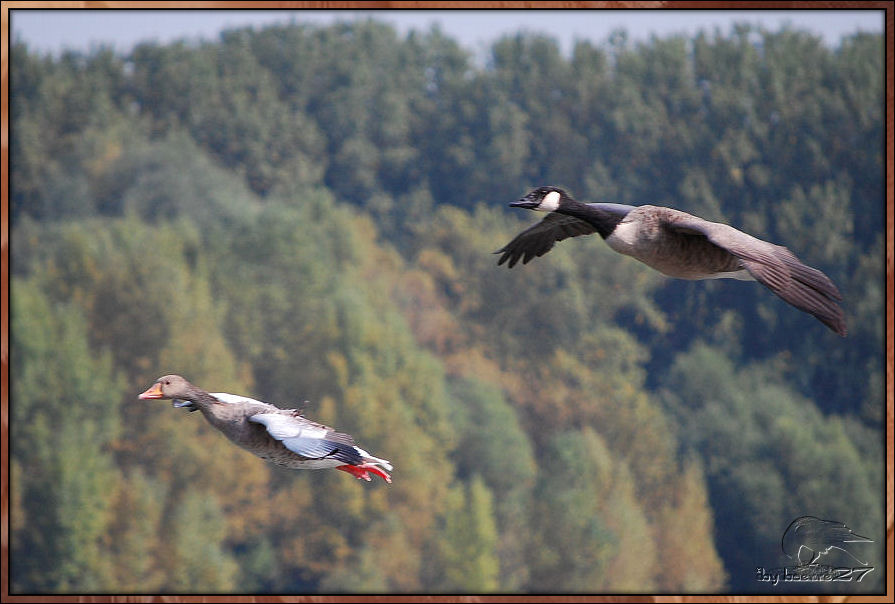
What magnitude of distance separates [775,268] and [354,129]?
56864mm

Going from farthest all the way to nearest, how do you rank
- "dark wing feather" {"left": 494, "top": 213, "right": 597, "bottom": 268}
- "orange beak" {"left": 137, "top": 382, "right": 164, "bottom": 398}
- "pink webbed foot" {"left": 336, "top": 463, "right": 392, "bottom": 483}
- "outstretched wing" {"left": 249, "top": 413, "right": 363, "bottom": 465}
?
"dark wing feather" {"left": 494, "top": 213, "right": 597, "bottom": 268}, "pink webbed foot" {"left": 336, "top": 463, "right": 392, "bottom": 483}, "orange beak" {"left": 137, "top": 382, "right": 164, "bottom": 398}, "outstretched wing" {"left": 249, "top": 413, "right": 363, "bottom": 465}

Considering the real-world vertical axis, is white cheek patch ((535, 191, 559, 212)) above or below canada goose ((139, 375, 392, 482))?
above

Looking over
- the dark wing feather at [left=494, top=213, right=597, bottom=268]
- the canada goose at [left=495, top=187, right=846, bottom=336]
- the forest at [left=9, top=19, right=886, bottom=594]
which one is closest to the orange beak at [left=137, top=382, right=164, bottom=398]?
the canada goose at [left=495, top=187, right=846, bottom=336]

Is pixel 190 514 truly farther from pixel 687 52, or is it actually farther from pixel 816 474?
pixel 687 52

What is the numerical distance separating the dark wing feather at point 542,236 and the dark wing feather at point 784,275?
5.62ft

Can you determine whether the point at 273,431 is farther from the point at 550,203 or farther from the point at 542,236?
the point at 542,236

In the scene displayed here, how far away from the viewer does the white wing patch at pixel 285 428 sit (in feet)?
23.6

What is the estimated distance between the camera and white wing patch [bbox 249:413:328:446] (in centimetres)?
721

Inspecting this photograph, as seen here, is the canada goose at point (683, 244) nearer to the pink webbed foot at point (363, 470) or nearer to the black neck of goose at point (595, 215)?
the black neck of goose at point (595, 215)

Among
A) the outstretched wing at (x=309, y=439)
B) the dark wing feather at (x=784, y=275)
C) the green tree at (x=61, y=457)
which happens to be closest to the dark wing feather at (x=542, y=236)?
the dark wing feather at (x=784, y=275)

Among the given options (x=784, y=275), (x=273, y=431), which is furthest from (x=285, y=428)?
(x=784, y=275)

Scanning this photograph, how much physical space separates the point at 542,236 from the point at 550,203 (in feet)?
4.47

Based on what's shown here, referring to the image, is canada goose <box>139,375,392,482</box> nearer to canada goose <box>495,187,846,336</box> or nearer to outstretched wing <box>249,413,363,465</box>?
outstretched wing <box>249,413,363,465</box>

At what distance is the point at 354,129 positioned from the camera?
63.1 metres
